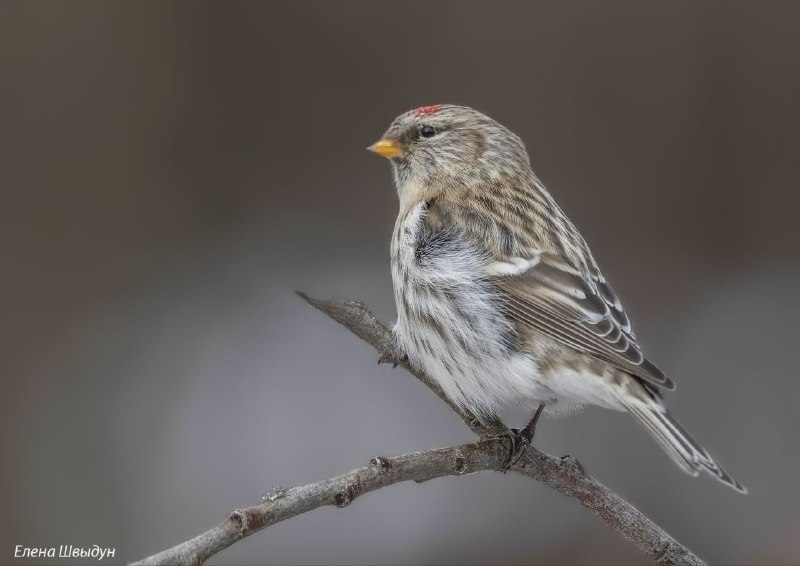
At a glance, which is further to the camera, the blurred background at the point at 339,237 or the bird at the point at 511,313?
the blurred background at the point at 339,237

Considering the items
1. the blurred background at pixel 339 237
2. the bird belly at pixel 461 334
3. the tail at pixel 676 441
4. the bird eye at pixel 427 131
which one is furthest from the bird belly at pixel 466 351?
the blurred background at pixel 339 237

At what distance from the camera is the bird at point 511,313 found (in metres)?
2.04

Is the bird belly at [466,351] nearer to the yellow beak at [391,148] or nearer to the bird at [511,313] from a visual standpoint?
the bird at [511,313]

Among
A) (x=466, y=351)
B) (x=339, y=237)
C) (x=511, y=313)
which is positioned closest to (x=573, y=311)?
(x=511, y=313)

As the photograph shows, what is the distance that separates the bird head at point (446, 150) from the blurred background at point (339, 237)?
0.94 m

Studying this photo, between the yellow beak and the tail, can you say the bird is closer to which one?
the tail

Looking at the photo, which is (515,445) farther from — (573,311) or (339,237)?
(339,237)

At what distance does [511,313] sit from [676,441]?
48 centimetres

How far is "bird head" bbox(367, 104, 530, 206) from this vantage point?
2.60 m

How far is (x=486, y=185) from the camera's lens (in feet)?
8.39

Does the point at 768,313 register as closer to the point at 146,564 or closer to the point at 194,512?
the point at 194,512

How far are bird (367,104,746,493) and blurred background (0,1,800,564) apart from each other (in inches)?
44.4

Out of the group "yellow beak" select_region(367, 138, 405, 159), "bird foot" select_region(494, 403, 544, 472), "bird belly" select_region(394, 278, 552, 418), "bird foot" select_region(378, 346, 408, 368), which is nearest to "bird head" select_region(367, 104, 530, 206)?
"yellow beak" select_region(367, 138, 405, 159)

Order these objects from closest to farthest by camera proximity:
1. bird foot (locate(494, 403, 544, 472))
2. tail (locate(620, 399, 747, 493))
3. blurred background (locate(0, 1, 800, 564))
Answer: tail (locate(620, 399, 747, 493)) < bird foot (locate(494, 403, 544, 472)) < blurred background (locate(0, 1, 800, 564))
